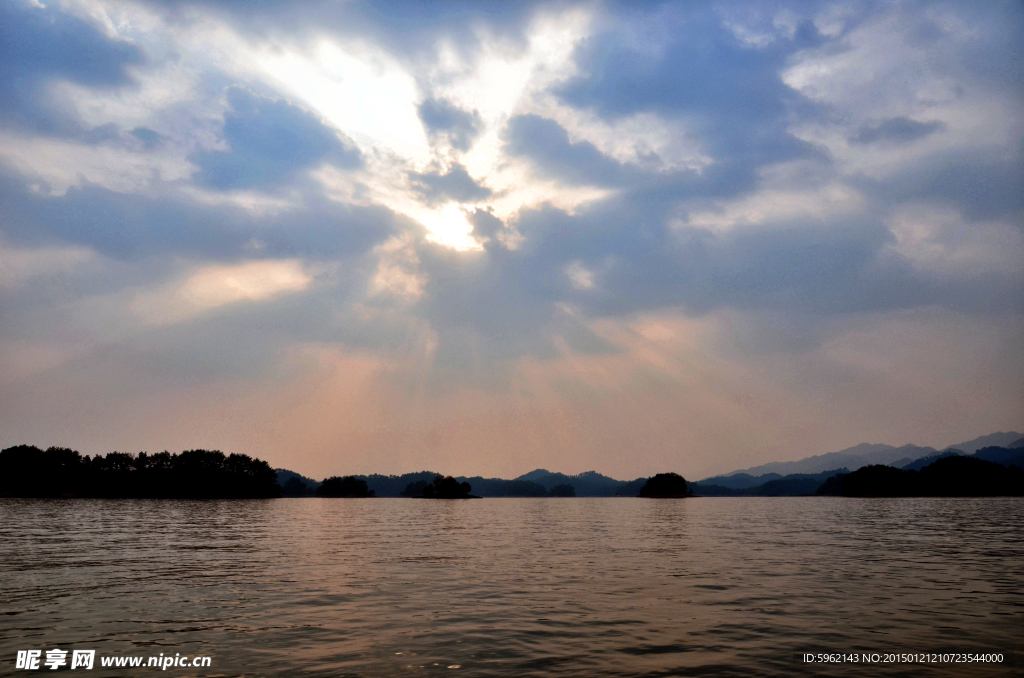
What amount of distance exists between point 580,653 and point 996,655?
12.1 metres

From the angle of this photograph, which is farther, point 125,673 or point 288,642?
point 288,642

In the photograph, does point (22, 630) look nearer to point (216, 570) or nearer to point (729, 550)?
point (216, 570)

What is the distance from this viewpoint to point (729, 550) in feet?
147

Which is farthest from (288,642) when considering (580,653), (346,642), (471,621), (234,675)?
(580,653)

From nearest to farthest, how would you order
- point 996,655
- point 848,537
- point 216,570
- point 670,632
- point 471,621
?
point 996,655 → point 670,632 → point 471,621 → point 216,570 → point 848,537

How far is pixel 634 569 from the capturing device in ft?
114

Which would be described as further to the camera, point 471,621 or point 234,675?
point 471,621

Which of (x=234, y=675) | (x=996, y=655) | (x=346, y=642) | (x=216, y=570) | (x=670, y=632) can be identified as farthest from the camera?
(x=216, y=570)

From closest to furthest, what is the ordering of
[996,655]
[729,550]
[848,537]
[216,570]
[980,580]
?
[996,655] < [980,580] < [216,570] < [729,550] < [848,537]

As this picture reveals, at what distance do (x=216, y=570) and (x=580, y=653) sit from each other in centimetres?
2623

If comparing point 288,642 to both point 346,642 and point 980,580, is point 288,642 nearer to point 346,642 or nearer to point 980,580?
point 346,642

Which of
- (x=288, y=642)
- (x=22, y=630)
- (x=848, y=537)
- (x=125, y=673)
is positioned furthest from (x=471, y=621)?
(x=848, y=537)

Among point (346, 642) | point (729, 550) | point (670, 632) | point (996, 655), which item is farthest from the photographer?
point (729, 550)

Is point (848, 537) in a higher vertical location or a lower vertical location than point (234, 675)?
lower
